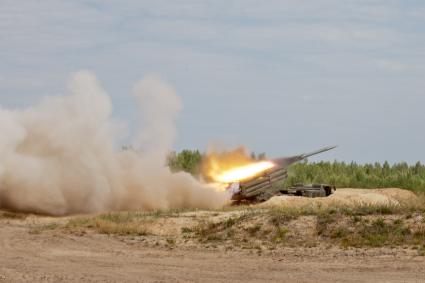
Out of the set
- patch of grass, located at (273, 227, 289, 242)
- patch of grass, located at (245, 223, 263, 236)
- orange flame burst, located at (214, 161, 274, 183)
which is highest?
orange flame burst, located at (214, 161, 274, 183)

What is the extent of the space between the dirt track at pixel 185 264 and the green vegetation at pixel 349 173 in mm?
19756

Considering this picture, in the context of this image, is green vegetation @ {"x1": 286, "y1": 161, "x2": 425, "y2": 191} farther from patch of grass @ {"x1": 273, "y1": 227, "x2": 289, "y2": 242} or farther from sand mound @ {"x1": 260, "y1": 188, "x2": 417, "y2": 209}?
patch of grass @ {"x1": 273, "y1": 227, "x2": 289, "y2": 242}

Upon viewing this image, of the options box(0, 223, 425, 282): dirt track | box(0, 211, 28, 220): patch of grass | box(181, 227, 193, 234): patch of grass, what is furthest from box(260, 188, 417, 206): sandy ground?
box(0, 223, 425, 282): dirt track

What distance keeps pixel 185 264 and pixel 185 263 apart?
0.20 metres

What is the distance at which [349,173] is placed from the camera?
5259cm

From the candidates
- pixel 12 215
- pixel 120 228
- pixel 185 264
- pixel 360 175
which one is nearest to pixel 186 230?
pixel 120 228

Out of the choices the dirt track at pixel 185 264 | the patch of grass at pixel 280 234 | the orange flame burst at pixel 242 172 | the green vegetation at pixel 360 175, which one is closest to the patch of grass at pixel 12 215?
the dirt track at pixel 185 264

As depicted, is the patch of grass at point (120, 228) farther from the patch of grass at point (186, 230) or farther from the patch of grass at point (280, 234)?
the patch of grass at point (280, 234)

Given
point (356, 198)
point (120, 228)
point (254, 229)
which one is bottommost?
point (254, 229)

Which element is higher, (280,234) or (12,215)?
(12,215)

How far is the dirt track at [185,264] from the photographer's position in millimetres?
18750

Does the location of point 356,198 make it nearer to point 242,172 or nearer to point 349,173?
point 242,172

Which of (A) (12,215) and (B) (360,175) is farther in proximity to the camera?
(B) (360,175)

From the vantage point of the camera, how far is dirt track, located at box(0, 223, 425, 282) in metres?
18.8
